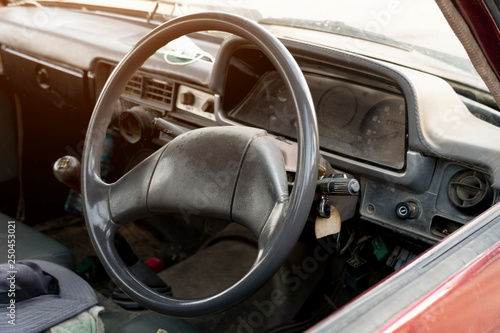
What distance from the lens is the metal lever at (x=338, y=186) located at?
980 millimetres

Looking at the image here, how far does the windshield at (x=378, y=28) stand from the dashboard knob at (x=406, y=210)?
17.2 inches

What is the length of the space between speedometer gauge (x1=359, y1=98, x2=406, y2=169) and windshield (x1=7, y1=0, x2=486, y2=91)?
0.64 feet

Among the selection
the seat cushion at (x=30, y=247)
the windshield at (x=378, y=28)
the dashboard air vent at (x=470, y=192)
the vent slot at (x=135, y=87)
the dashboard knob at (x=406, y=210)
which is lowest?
the seat cushion at (x=30, y=247)

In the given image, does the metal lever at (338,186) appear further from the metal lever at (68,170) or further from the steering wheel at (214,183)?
the metal lever at (68,170)

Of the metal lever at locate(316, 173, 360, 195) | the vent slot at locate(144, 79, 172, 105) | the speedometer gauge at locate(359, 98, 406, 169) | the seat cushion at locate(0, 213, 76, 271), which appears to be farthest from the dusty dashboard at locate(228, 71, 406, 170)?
the seat cushion at locate(0, 213, 76, 271)

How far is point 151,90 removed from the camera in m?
1.93

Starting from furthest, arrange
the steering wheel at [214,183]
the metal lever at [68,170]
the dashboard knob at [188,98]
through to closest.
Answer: the dashboard knob at [188,98]
the metal lever at [68,170]
the steering wheel at [214,183]

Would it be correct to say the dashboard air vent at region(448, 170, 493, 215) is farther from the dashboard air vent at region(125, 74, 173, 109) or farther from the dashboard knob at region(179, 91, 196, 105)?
the dashboard air vent at region(125, 74, 173, 109)

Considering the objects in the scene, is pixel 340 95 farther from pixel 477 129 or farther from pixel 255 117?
pixel 477 129

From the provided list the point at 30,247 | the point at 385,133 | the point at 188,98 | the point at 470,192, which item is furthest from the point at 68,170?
the point at 470,192

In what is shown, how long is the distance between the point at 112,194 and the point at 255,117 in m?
0.64

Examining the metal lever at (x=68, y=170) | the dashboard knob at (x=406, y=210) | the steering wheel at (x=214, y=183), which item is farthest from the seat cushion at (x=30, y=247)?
the dashboard knob at (x=406, y=210)

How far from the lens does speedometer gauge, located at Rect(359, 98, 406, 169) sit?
1413 millimetres

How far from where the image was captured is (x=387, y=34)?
1.67m
